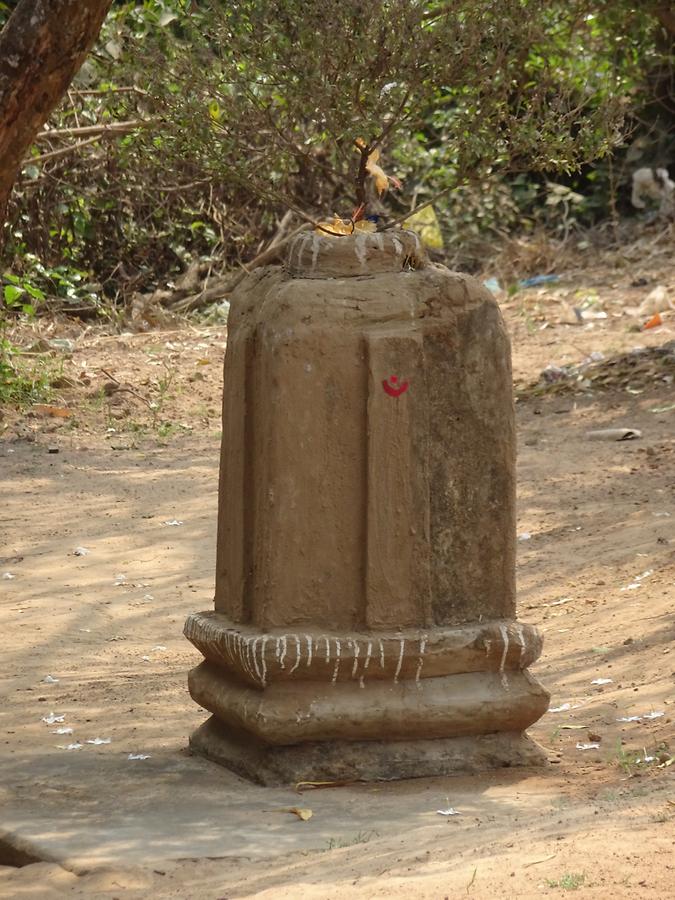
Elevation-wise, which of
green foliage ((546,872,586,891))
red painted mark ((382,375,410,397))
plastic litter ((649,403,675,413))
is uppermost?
red painted mark ((382,375,410,397))

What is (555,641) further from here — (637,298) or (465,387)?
(637,298)

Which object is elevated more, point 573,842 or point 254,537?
point 254,537

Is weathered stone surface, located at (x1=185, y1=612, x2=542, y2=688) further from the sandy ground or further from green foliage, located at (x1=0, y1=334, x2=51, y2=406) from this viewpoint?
green foliage, located at (x1=0, y1=334, x2=51, y2=406)

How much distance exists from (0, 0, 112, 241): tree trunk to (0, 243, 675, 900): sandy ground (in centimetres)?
186

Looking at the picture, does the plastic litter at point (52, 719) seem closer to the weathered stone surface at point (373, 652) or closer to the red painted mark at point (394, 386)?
the weathered stone surface at point (373, 652)

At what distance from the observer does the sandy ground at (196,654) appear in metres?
3.34

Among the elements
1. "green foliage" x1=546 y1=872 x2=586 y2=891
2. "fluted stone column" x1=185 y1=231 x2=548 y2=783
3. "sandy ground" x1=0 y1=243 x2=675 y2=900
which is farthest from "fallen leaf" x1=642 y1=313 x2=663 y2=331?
"green foliage" x1=546 y1=872 x2=586 y2=891

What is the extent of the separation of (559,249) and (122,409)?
525 centimetres

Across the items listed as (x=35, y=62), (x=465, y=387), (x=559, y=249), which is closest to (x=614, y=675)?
(x=465, y=387)

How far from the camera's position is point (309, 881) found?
3234mm

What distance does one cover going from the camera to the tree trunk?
4230mm

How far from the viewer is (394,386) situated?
164 inches

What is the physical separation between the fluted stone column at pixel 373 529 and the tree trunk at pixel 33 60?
2.90 ft

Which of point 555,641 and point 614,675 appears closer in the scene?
point 614,675
